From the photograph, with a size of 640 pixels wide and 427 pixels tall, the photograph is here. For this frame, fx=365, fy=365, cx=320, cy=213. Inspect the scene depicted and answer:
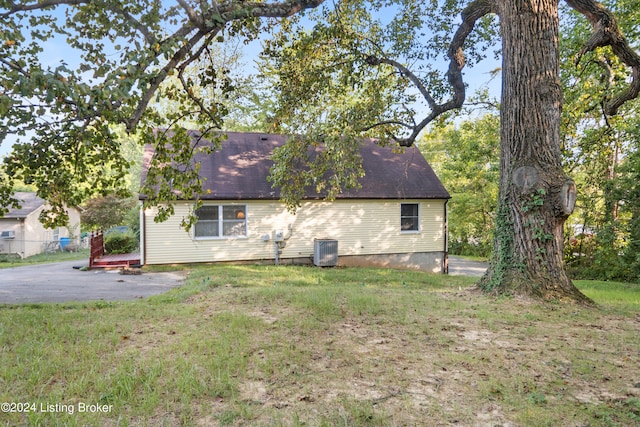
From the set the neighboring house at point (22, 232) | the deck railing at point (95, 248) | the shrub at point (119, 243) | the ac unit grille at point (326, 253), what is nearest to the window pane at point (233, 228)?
the ac unit grille at point (326, 253)

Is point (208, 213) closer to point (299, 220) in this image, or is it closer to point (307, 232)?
point (299, 220)

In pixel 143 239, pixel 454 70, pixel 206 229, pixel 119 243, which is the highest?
pixel 454 70

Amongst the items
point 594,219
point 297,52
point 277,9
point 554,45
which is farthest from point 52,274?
point 594,219

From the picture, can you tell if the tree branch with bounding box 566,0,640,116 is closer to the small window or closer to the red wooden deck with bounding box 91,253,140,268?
the small window

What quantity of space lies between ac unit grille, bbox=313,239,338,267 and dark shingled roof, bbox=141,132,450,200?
1900mm

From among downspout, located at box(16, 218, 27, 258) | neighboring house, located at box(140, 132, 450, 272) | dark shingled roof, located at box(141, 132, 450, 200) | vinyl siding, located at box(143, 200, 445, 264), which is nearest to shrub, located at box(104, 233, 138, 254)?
dark shingled roof, located at box(141, 132, 450, 200)

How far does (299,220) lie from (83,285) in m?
7.94

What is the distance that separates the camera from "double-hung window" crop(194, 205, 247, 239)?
13852 mm

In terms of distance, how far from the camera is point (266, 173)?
15320 mm

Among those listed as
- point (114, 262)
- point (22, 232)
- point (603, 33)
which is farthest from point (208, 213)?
point (22, 232)

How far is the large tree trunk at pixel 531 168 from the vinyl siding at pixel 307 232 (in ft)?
30.6

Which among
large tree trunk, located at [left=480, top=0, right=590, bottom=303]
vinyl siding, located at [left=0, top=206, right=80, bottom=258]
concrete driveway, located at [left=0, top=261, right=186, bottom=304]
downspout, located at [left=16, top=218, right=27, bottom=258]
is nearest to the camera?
large tree trunk, located at [left=480, top=0, right=590, bottom=303]

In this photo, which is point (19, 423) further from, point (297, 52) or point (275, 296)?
point (297, 52)

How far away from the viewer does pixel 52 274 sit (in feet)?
37.9
